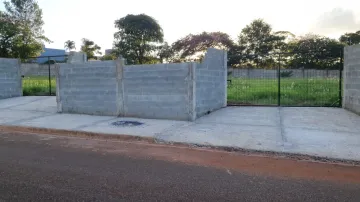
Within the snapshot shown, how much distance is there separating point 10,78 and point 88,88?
648cm

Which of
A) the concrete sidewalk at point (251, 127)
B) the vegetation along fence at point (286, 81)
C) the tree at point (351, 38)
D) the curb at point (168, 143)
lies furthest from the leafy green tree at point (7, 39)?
the tree at point (351, 38)

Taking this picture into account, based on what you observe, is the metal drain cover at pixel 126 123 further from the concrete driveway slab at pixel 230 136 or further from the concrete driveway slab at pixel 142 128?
the concrete driveway slab at pixel 230 136

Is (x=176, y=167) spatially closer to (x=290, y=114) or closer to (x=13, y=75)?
(x=290, y=114)

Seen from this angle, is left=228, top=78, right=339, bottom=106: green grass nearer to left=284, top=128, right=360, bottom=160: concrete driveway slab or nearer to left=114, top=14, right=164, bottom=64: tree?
left=284, top=128, right=360, bottom=160: concrete driveway slab

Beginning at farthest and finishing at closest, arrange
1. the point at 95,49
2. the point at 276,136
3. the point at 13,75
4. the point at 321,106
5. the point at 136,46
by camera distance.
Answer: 1. the point at 95,49
2. the point at 136,46
3. the point at 13,75
4. the point at 321,106
5. the point at 276,136

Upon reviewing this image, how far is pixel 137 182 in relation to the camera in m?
3.90

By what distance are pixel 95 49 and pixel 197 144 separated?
5389 cm

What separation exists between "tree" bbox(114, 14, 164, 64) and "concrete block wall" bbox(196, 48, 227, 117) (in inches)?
1201

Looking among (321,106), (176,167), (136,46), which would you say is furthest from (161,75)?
(136,46)

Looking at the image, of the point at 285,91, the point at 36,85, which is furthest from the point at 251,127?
the point at 36,85

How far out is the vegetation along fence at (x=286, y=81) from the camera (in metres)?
10.9

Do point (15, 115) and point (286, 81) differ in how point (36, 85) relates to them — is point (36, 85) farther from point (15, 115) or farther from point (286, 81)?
point (286, 81)

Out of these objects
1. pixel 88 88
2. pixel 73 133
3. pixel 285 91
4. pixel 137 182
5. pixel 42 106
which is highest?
pixel 88 88

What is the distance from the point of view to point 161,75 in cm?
859
